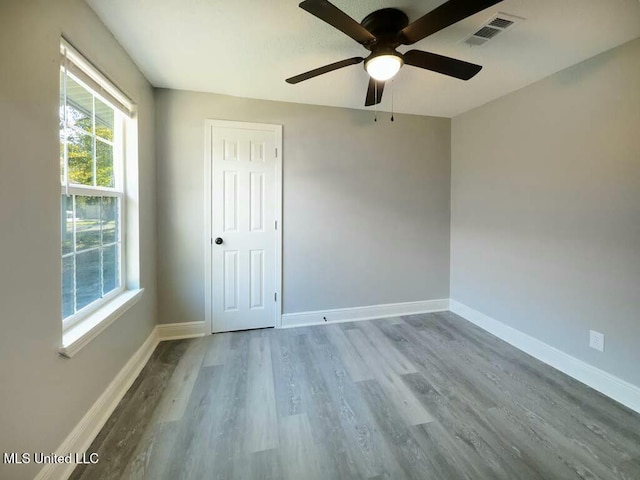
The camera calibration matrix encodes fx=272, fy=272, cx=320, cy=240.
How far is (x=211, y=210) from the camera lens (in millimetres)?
2682

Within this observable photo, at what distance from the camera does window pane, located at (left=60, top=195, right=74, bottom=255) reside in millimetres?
1403

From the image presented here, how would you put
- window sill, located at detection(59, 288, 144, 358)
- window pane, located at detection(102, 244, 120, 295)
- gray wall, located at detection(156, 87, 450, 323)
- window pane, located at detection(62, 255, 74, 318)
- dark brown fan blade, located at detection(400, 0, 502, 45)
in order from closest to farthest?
dark brown fan blade, located at detection(400, 0, 502, 45)
window sill, located at detection(59, 288, 144, 358)
window pane, located at detection(62, 255, 74, 318)
window pane, located at detection(102, 244, 120, 295)
gray wall, located at detection(156, 87, 450, 323)

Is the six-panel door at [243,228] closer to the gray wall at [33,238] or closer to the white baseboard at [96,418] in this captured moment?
the white baseboard at [96,418]

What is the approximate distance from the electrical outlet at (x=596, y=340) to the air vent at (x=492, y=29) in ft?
7.12

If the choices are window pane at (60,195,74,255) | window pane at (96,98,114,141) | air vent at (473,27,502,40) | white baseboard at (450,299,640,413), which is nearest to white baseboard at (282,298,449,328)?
white baseboard at (450,299,640,413)

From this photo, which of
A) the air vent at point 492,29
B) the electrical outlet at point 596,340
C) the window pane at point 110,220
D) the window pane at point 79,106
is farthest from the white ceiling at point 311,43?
the electrical outlet at point 596,340

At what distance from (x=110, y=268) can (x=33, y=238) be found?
2.99ft

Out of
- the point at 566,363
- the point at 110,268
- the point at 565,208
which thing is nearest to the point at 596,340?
the point at 566,363

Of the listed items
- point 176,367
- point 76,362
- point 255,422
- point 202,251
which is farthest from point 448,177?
point 76,362

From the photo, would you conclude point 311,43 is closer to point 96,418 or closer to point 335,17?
point 335,17

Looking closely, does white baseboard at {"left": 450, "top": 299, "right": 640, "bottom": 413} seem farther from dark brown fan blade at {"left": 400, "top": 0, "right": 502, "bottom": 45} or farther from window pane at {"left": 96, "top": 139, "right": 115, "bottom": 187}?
window pane at {"left": 96, "top": 139, "right": 115, "bottom": 187}

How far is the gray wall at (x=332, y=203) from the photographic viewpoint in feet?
8.59

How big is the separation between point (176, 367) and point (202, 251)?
104 centimetres

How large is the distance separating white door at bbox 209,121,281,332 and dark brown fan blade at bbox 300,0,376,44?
1533mm
